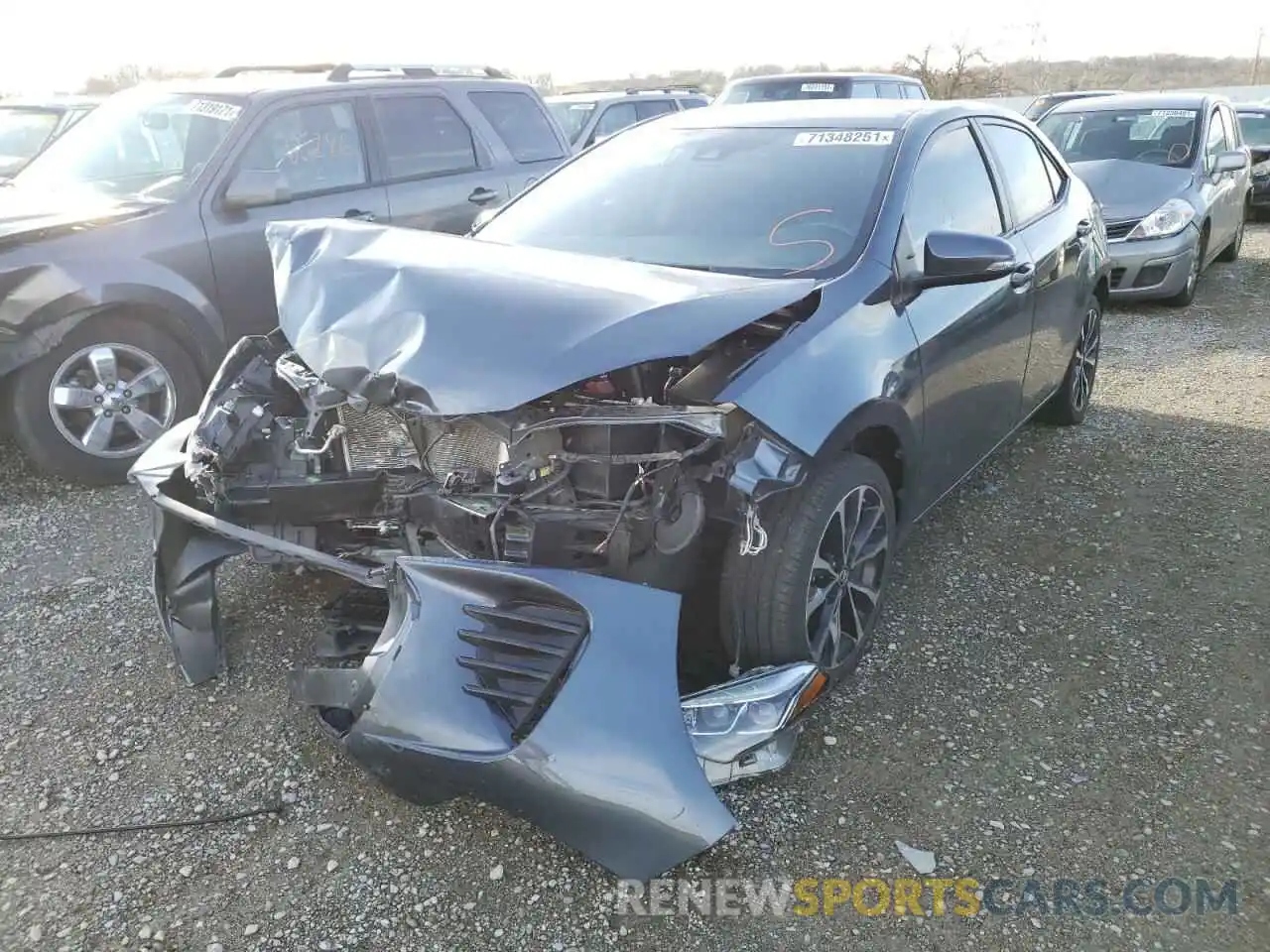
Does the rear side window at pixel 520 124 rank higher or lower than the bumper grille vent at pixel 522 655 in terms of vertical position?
→ higher

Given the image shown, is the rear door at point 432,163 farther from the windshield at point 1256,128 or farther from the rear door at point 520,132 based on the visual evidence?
the windshield at point 1256,128

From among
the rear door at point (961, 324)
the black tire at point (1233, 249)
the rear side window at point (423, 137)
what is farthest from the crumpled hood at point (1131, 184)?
the rear side window at point (423, 137)

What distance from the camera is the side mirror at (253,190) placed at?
517 centimetres

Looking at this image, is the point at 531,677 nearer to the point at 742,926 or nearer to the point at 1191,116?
the point at 742,926

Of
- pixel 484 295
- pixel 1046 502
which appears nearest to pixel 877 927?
pixel 484 295

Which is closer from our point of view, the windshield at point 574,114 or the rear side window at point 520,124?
the rear side window at point 520,124

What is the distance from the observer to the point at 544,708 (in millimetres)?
2215

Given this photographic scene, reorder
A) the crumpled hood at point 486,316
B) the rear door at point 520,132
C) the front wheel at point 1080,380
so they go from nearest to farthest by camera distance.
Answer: the crumpled hood at point 486,316
the front wheel at point 1080,380
the rear door at point 520,132

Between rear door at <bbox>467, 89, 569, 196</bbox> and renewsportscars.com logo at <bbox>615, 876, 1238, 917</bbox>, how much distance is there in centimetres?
497

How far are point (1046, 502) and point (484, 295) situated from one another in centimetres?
307

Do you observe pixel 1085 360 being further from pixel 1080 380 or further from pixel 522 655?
pixel 522 655

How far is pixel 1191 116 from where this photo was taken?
9258 millimetres

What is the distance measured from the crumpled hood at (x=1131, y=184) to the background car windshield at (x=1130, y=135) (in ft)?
0.80

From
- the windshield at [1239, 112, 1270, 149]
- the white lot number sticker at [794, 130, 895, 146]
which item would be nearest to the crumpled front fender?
the white lot number sticker at [794, 130, 895, 146]
